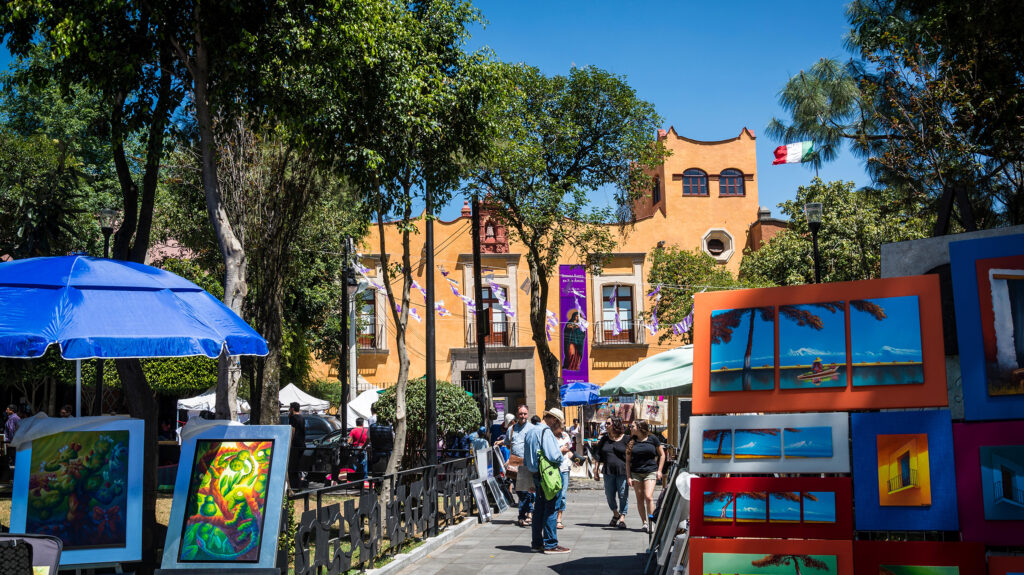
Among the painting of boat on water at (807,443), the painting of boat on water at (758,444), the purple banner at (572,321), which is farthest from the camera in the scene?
the purple banner at (572,321)

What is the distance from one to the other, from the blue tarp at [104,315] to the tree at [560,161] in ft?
50.0

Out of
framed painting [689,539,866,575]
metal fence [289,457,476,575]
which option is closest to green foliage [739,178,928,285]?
metal fence [289,457,476,575]

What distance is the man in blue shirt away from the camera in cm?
1025

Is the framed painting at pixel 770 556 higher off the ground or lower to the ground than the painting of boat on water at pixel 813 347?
lower

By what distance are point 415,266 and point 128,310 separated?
3032 cm

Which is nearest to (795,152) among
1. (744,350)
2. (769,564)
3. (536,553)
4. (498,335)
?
(536,553)

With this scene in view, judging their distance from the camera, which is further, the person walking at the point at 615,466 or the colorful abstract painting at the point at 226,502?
the person walking at the point at 615,466

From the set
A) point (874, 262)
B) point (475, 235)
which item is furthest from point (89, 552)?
point (874, 262)

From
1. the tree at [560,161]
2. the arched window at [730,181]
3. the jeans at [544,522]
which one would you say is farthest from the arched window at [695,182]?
the jeans at [544,522]

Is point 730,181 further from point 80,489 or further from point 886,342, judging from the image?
point 80,489

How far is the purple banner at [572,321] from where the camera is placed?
117 ft

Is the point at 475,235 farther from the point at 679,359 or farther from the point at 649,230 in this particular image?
the point at 649,230

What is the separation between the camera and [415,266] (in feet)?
118

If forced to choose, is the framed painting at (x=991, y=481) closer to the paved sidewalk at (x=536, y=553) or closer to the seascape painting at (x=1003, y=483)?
the seascape painting at (x=1003, y=483)
